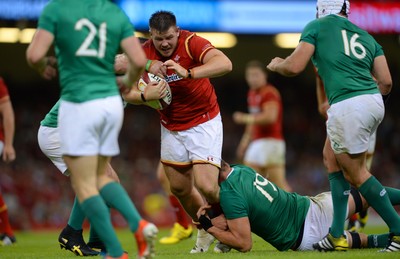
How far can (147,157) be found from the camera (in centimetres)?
2070

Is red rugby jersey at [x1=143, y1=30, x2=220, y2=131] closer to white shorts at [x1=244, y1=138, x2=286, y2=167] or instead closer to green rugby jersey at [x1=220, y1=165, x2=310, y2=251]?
green rugby jersey at [x1=220, y1=165, x2=310, y2=251]

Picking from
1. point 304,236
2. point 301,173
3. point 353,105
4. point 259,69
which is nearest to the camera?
point 353,105

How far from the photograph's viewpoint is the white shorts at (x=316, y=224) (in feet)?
22.9

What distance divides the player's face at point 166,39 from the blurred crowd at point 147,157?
936 centimetres

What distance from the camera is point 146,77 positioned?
7.43 meters

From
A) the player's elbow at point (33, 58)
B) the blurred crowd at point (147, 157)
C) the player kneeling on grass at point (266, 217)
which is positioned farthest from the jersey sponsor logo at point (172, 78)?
the blurred crowd at point (147, 157)

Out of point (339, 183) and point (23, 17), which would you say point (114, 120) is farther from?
point (23, 17)

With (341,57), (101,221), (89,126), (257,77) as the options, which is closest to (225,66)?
(341,57)

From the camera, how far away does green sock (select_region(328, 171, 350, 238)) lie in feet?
21.7

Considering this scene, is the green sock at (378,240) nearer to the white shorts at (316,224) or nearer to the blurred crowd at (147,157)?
the white shorts at (316,224)

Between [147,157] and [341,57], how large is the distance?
14.6 metres

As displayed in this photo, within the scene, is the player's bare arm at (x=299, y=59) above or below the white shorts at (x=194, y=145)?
above

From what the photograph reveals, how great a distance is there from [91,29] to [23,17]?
8815 mm

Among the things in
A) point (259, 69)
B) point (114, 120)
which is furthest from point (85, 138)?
point (259, 69)
